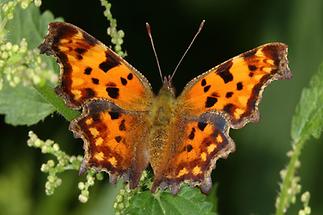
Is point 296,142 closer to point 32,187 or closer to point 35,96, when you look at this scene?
point 35,96

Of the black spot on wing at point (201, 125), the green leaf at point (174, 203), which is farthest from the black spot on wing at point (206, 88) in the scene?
A: the green leaf at point (174, 203)

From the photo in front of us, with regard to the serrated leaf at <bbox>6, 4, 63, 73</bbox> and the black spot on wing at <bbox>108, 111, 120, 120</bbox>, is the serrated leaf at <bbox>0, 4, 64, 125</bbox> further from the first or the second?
the black spot on wing at <bbox>108, 111, 120, 120</bbox>

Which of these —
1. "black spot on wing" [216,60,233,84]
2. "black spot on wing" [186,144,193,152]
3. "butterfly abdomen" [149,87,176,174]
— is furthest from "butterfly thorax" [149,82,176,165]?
"black spot on wing" [216,60,233,84]

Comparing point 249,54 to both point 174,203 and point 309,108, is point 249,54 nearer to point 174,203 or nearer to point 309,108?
point 309,108

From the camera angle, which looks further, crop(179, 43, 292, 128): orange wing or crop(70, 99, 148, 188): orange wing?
crop(179, 43, 292, 128): orange wing

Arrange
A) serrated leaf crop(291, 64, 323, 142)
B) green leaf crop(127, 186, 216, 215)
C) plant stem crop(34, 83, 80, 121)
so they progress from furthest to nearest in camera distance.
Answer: serrated leaf crop(291, 64, 323, 142) → green leaf crop(127, 186, 216, 215) → plant stem crop(34, 83, 80, 121)

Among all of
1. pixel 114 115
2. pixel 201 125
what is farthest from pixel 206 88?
pixel 114 115

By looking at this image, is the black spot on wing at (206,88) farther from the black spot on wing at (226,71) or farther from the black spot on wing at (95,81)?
the black spot on wing at (95,81)

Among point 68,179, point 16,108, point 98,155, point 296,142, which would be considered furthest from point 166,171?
point 68,179
